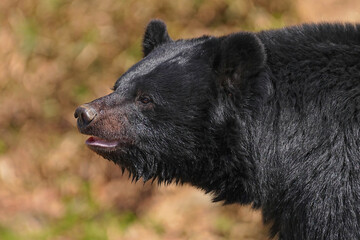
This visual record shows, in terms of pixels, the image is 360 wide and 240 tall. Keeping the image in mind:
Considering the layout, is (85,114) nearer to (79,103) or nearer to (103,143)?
(103,143)

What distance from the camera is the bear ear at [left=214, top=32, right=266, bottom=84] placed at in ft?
12.5

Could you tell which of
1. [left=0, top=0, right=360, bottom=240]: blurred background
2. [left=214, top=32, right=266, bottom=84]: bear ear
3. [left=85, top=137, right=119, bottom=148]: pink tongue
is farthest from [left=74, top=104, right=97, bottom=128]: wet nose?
[left=0, top=0, right=360, bottom=240]: blurred background

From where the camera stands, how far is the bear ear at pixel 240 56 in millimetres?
3816

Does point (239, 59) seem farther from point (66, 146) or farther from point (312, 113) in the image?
point (66, 146)

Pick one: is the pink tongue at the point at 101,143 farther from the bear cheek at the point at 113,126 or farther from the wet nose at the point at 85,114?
the wet nose at the point at 85,114

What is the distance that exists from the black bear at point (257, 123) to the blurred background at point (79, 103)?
2.98 m

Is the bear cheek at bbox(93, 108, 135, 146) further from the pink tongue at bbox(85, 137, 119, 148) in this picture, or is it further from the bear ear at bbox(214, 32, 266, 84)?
the bear ear at bbox(214, 32, 266, 84)

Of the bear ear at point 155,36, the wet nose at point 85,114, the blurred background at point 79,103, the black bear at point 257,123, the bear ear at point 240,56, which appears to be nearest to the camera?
the black bear at point 257,123

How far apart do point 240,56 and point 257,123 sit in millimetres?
437

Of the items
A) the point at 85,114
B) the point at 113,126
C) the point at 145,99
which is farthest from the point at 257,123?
the point at 85,114

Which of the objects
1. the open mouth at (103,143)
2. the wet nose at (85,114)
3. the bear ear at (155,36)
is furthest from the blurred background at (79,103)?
the wet nose at (85,114)

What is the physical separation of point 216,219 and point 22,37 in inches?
151

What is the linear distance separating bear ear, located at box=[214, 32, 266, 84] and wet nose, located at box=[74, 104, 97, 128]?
858mm

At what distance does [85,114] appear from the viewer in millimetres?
3979
